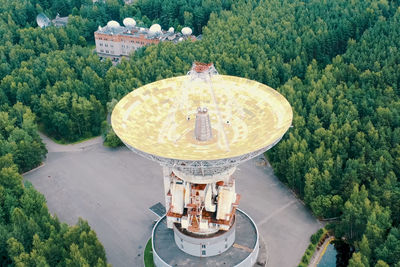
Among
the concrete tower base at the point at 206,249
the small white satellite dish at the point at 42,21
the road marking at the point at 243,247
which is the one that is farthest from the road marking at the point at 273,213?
the small white satellite dish at the point at 42,21

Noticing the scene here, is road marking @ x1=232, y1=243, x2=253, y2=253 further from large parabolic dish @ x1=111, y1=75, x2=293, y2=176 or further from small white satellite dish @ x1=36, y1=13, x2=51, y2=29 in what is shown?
small white satellite dish @ x1=36, y1=13, x2=51, y2=29

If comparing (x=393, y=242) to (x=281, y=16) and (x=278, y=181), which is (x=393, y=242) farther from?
(x=281, y=16)

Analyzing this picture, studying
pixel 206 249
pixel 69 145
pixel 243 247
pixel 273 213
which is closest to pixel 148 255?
pixel 206 249

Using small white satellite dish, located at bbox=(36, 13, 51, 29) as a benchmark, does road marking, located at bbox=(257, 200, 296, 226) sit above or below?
above

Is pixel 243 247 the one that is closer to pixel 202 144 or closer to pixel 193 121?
pixel 202 144

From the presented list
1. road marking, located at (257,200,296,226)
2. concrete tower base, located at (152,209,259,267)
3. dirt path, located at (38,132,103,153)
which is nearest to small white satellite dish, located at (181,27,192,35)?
dirt path, located at (38,132,103,153)

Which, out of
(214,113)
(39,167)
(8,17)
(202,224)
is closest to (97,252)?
(202,224)
